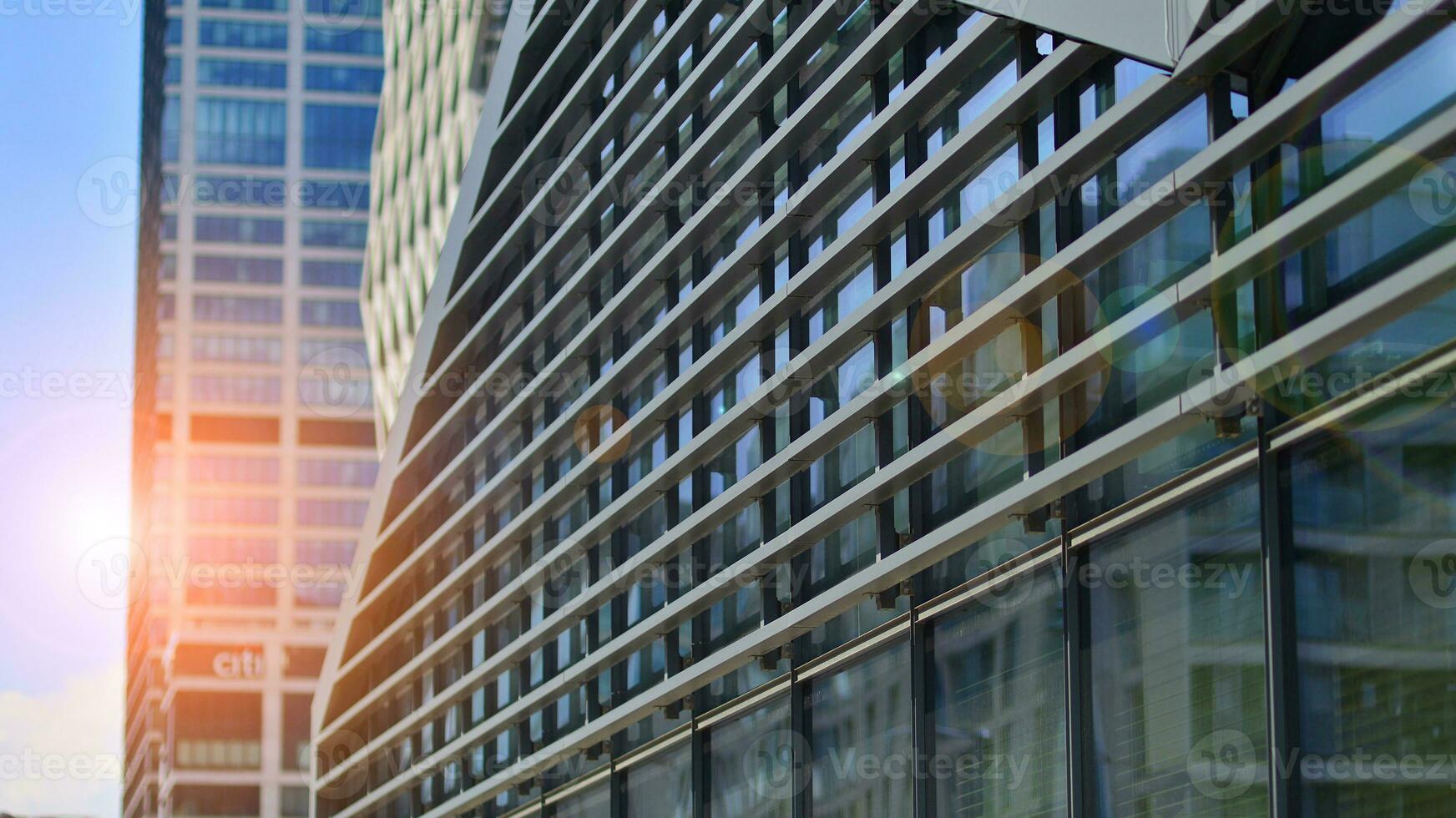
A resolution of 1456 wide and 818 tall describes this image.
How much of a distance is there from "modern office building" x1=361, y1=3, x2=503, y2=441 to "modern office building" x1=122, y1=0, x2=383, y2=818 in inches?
3376

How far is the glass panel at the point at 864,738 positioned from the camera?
565 inches

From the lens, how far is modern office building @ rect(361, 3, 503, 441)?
107 ft

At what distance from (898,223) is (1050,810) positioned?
5060mm

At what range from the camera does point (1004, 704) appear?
1303cm

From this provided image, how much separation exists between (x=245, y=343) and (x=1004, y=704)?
128 meters

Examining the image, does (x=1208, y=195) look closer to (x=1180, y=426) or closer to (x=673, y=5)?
(x=1180, y=426)

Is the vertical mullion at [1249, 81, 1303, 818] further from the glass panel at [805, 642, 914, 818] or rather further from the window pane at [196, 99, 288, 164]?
the window pane at [196, 99, 288, 164]

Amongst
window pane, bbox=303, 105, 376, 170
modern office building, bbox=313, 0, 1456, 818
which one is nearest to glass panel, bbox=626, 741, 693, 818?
modern office building, bbox=313, 0, 1456, 818

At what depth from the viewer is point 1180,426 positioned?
10.9m

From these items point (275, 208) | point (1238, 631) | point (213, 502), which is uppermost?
point (275, 208)

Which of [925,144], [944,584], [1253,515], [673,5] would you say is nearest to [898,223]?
[925,144]
